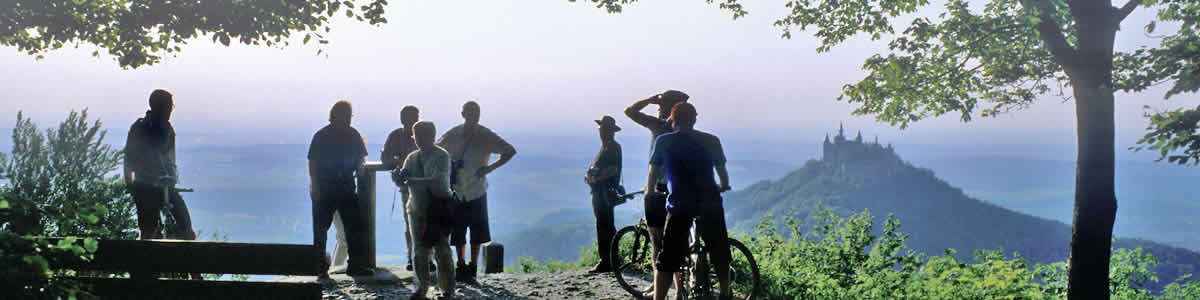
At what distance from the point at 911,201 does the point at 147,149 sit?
164m

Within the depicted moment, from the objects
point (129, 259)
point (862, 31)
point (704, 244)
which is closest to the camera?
point (129, 259)

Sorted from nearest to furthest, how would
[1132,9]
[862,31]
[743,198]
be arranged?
1. [1132,9]
2. [862,31]
3. [743,198]

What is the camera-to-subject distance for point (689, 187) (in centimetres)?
538

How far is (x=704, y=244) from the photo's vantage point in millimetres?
5965

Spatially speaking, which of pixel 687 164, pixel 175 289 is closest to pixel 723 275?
pixel 687 164

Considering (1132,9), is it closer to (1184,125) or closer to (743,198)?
(1184,125)

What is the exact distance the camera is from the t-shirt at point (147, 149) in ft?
22.9

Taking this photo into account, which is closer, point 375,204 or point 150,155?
point 150,155

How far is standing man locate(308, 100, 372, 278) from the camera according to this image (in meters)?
7.15

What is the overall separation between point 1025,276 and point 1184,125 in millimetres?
5683

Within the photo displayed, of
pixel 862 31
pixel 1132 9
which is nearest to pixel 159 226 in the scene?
pixel 862 31

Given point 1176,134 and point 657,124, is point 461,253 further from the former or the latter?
point 1176,134

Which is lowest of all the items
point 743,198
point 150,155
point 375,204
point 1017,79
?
point 743,198

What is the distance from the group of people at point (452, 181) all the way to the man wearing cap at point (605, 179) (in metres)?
0.01
